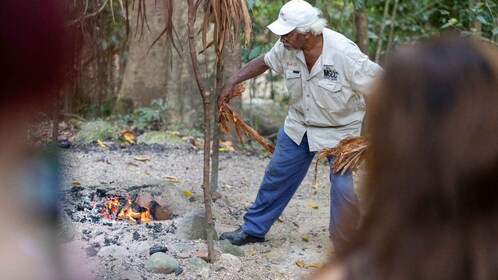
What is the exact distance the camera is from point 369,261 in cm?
163

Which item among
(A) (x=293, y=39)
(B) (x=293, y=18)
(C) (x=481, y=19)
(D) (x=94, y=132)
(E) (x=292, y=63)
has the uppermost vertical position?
(C) (x=481, y=19)

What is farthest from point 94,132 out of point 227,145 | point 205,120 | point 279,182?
point 205,120

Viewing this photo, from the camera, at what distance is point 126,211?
6.35m

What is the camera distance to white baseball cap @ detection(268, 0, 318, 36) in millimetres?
5504

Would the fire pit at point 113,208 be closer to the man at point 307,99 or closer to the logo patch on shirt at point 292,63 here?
the man at point 307,99

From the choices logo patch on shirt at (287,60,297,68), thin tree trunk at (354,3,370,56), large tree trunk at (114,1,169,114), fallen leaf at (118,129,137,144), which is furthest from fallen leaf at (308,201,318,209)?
large tree trunk at (114,1,169,114)

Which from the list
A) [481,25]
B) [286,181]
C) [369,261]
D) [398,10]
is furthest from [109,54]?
[369,261]

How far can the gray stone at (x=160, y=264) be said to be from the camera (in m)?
5.31

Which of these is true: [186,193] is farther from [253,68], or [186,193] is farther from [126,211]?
[253,68]

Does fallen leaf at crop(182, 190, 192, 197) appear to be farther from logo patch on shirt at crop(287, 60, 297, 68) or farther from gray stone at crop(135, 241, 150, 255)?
logo patch on shirt at crop(287, 60, 297, 68)

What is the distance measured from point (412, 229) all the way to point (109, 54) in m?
9.77

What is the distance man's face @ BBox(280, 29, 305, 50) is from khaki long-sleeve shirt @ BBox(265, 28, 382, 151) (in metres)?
0.10

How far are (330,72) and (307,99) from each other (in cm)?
29

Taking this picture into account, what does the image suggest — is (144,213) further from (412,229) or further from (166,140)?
(412,229)
